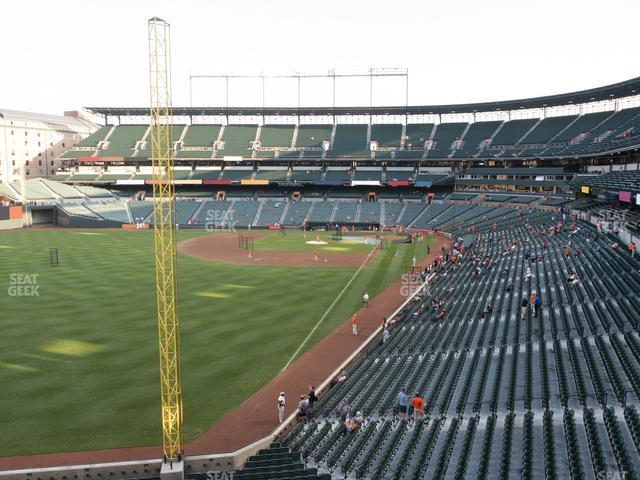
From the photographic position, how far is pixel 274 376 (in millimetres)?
21656

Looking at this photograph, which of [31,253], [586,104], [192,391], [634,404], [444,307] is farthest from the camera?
[586,104]

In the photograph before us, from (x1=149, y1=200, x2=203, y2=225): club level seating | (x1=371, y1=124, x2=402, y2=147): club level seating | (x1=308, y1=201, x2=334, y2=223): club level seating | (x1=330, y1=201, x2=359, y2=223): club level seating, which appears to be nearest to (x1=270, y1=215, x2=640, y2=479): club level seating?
(x1=330, y1=201, x2=359, y2=223): club level seating

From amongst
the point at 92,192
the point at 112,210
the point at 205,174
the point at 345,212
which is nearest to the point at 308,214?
the point at 345,212

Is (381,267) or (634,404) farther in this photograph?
(381,267)

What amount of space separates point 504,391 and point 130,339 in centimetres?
1898

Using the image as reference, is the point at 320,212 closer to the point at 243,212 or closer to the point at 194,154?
the point at 243,212

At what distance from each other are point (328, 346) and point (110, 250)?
40.5m

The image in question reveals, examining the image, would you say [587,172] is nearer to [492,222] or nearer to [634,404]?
[492,222]

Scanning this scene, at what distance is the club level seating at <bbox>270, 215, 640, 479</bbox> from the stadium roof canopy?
54734mm

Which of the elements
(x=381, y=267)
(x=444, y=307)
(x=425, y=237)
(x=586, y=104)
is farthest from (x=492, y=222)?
(x=444, y=307)

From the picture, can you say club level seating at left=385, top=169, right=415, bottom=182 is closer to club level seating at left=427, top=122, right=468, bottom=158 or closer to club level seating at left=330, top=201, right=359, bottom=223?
club level seating at left=427, top=122, right=468, bottom=158

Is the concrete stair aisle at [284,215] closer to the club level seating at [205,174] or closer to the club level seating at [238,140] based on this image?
the club level seating at [238,140]

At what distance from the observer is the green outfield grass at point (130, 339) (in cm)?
1753

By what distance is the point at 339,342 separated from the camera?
1032 inches
